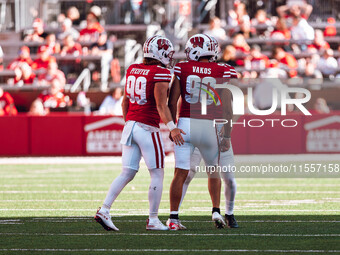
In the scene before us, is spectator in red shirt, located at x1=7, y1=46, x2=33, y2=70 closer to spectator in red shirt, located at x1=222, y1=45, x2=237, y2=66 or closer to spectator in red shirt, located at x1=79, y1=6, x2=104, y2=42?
spectator in red shirt, located at x1=79, y1=6, x2=104, y2=42

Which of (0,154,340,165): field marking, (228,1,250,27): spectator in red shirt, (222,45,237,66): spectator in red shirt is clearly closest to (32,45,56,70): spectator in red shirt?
(0,154,340,165): field marking

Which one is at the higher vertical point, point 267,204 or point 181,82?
point 181,82

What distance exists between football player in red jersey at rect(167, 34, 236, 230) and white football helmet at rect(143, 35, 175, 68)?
0.16m

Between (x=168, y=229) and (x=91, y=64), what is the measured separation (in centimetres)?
1737

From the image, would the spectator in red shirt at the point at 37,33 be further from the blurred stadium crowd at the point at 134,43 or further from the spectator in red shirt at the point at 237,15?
the spectator in red shirt at the point at 237,15

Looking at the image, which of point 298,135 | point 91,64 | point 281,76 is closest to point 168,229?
point 298,135

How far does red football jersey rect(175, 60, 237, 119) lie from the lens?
8789 mm

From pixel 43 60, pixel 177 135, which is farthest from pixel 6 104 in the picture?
pixel 177 135

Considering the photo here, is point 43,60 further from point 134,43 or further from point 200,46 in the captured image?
point 200,46

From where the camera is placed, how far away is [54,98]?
78.5 ft

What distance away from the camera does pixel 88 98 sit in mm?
24297

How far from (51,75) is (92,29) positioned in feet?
7.71

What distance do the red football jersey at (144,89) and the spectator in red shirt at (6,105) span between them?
14.8 meters

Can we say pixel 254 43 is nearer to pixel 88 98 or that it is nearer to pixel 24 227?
pixel 88 98
